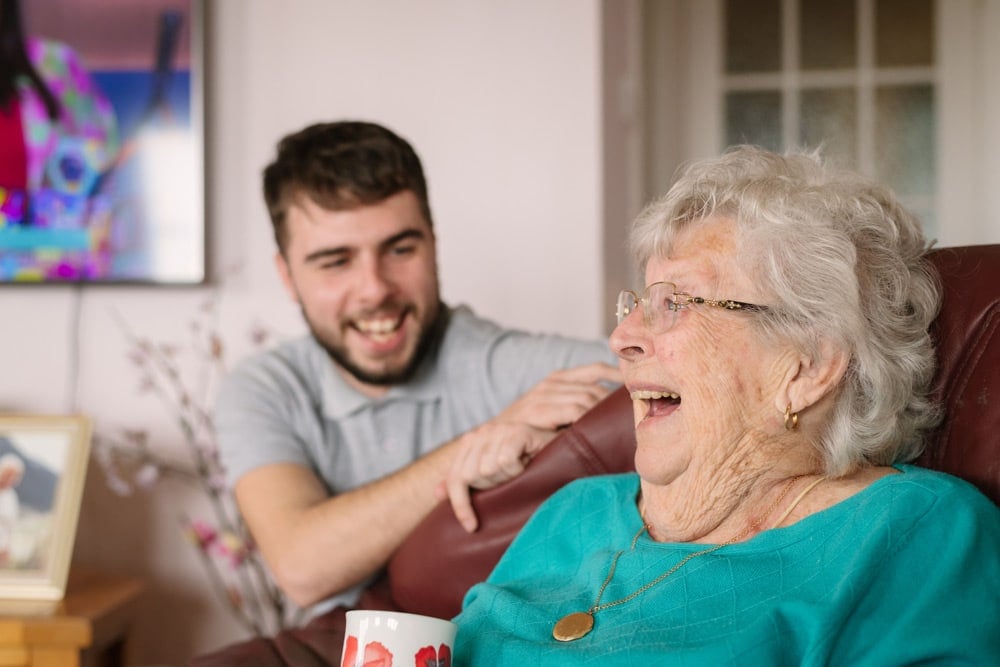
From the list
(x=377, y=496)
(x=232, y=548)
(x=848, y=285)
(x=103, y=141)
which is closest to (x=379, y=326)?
(x=377, y=496)

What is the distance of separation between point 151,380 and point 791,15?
8.34 feet

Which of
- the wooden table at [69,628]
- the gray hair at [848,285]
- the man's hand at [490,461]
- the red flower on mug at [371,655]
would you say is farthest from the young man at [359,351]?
the red flower on mug at [371,655]

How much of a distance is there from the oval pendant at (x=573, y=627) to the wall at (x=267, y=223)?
151cm

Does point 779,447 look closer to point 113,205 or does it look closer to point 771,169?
point 771,169

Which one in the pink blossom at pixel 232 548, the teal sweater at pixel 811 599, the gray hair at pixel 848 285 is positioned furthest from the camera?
the pink blossom at pixel 232 548

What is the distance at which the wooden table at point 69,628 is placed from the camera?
2.26 metres

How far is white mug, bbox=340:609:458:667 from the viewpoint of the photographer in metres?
1.14

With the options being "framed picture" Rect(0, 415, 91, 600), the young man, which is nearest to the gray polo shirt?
the young man

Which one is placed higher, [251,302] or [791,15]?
[791,15]

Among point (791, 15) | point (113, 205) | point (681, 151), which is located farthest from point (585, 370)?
point (791, 15)

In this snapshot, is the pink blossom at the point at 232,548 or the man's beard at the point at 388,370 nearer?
the man's beard at the point at 388,370

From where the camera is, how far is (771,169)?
1407 mm

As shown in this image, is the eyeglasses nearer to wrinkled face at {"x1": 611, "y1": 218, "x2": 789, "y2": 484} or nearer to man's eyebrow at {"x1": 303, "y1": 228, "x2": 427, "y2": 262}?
wrinkled face at {"x1": 611, "y1": 218, "x2": 789, "y2": 484}

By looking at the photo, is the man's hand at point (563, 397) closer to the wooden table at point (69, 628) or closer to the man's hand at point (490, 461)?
the man's hand at point (490, 461)
